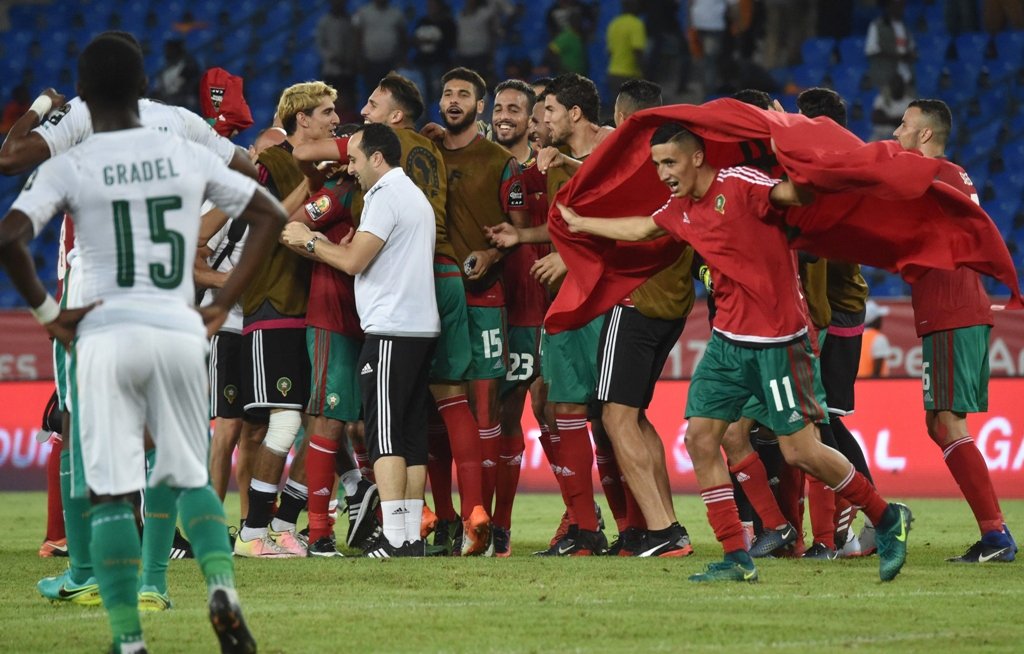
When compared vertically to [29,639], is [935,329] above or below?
above

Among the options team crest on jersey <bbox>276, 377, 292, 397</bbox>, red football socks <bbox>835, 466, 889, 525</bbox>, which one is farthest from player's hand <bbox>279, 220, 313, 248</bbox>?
red football socks <bbox>835, 466, 889, 525</bbox>

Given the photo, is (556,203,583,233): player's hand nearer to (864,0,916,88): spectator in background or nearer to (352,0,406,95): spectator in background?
(864,0,916,88): spectator in background

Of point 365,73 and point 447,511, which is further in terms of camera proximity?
point 365,73

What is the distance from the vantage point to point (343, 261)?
8.52m

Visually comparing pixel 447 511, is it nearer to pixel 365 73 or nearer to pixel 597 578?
pixel 597 578

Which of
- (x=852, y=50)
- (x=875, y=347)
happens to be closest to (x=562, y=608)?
(x=875, y=347)

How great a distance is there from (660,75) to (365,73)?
394 centimetres

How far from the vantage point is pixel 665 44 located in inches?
781

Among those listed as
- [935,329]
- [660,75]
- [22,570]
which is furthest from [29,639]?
[660,75]

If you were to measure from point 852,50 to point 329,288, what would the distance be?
13.6 meters

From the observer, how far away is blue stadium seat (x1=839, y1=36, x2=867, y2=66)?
68.0 feet

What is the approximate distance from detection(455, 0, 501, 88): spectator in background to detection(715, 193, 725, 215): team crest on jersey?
13.2m

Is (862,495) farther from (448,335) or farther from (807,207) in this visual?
(448,335)

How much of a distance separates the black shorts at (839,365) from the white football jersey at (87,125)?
368 centimetres
